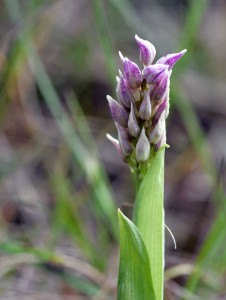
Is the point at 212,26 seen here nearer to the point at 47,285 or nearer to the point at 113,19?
the point at 113,19

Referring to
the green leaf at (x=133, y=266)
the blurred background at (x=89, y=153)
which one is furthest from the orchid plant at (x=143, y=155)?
the blurred background at (x=89, y=153)

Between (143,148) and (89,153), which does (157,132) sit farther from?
(89,153)

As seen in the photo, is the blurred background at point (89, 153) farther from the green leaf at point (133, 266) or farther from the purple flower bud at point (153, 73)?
the purple flower bud at point (153, 73)

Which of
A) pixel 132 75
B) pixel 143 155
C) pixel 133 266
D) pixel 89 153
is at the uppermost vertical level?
pixel 89 153

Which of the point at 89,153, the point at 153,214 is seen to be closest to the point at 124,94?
the point at 153,214

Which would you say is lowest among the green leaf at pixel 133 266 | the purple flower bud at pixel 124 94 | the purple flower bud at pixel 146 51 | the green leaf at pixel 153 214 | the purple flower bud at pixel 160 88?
the green leaf at pixel 133 266

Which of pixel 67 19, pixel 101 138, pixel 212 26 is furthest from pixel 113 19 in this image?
pixel 101 138
